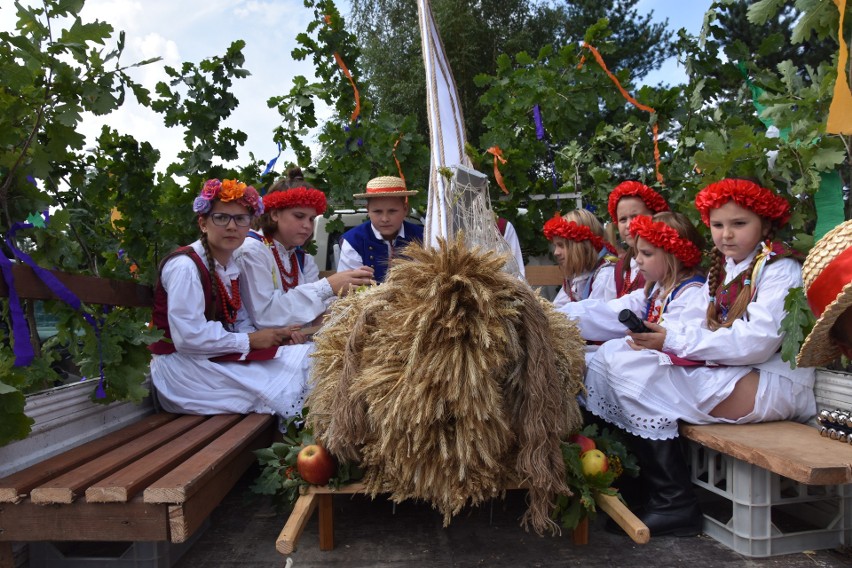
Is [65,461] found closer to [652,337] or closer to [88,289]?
[88,289]

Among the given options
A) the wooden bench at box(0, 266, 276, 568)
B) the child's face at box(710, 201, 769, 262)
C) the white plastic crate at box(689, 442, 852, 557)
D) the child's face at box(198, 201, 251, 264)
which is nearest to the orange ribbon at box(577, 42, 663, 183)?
the child's face at box(710, 201, 769, 262)

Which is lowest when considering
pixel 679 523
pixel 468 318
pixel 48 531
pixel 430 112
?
pixel 679 523

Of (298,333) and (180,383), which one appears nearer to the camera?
(180,383)

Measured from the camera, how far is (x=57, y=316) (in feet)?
8.84

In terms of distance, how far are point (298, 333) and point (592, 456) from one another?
1.68 meters

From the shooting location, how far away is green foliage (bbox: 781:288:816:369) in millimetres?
2562

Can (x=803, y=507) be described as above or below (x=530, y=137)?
below

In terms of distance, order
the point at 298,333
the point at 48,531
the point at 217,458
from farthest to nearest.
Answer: the point at 298,333, the point at 217,458, the point at 48,531

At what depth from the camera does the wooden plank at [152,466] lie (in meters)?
2.00

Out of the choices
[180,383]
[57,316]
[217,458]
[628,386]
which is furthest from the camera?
[180,383]

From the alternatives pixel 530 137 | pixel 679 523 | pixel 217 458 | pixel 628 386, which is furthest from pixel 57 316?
pixel 530 137

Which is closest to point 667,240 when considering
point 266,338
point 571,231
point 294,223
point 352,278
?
point 571,231

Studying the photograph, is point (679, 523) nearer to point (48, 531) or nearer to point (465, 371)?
point (465, 371)

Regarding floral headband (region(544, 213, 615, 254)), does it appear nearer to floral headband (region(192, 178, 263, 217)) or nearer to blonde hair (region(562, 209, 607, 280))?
blonde hair (region(562, 209, 607, 280))
